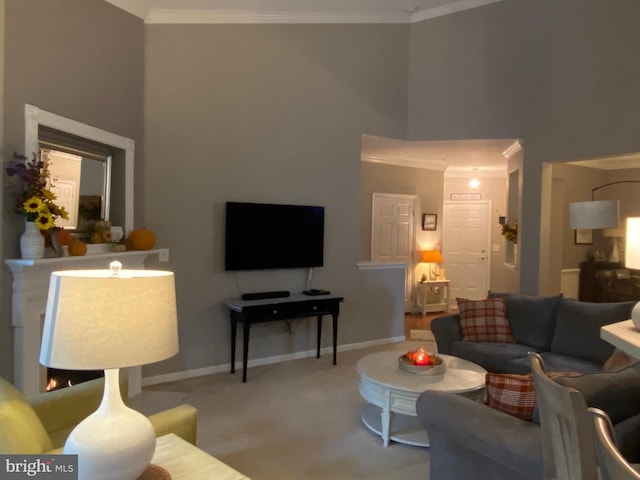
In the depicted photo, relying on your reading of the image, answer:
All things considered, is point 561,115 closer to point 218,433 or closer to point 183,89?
point 183,89

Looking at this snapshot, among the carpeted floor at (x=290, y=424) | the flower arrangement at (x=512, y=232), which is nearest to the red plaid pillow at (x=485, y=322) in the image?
the carpeted floor at (x=290, y=424)

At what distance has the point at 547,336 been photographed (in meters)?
4.23

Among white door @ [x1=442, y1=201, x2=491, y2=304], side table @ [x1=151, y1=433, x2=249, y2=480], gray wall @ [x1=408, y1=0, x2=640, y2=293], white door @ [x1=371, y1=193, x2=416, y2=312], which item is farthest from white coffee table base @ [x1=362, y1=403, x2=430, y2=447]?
white door @ [x1=442, y1=201, x2=491, y2=304]

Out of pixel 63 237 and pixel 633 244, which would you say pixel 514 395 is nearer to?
pixel 633 244

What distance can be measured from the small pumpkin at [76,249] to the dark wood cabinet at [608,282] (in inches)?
255

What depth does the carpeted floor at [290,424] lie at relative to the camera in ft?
9.53

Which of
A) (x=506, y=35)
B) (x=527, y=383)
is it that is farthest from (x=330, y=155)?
(x=527, y=383)

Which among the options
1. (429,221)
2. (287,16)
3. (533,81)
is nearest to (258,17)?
(287,16)

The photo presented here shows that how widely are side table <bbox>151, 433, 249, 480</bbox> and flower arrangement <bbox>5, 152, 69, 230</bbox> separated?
1795 mm

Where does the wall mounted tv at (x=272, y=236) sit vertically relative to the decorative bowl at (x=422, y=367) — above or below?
above

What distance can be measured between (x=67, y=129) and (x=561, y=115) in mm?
4868

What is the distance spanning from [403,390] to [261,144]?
9.92 ft

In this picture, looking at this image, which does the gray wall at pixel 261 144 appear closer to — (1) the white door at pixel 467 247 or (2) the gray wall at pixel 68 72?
(2) the gray wall at pixel 68 72

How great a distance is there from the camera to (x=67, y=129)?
3.41 meters
